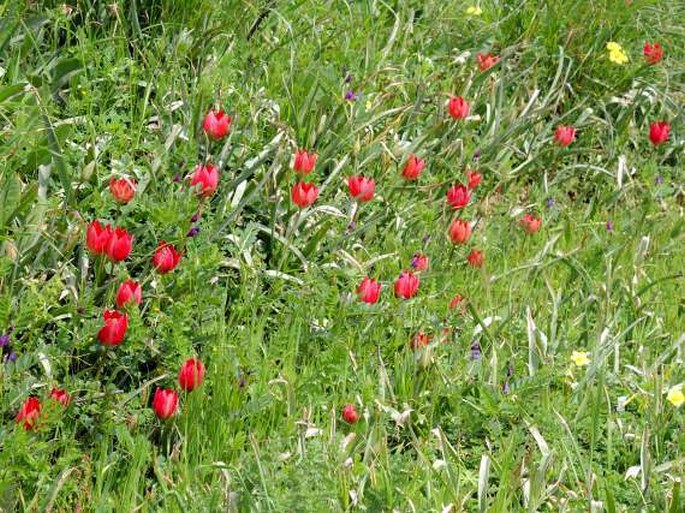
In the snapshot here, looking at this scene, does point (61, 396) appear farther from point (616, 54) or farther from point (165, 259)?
point (616, 54)

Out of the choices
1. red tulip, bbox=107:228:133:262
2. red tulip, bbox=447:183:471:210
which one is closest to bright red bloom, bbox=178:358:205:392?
red tulip, bbox=107:228:133:262

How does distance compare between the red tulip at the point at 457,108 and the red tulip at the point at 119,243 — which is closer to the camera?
the red tulip at the point at 119,243

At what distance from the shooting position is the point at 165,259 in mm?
2580

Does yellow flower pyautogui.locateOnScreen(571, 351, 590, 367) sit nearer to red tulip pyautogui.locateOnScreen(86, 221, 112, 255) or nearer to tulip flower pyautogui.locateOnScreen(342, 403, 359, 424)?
tulip flower pyautogui.locateOnScreen(342, 403, 359, 424)

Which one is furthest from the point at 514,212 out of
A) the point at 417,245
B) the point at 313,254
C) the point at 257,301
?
the point at 257,301

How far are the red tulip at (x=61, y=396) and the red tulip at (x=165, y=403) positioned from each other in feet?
0.58

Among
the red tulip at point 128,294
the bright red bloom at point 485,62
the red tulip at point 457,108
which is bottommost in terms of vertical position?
the bright red bloom at point 485,62

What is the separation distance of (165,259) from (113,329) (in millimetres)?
228

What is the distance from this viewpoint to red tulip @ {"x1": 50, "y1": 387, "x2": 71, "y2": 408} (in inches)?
90.1

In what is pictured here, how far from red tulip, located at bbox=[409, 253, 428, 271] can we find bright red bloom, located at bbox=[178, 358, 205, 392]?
0.80 metres

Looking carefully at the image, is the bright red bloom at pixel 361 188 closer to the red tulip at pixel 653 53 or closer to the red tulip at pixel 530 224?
the red tulip at pixel 530 224

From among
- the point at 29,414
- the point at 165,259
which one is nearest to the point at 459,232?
the point at 165,259

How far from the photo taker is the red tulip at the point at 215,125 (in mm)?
2969

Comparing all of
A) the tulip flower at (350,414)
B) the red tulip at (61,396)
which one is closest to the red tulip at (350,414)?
the tulip flower at (350,414)
